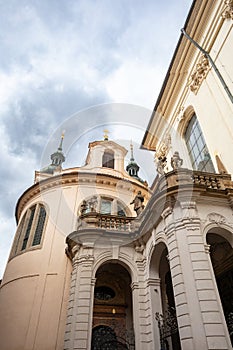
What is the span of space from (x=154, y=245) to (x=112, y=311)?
14.8 feet

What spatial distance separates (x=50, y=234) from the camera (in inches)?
579

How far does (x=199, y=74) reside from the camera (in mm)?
14172

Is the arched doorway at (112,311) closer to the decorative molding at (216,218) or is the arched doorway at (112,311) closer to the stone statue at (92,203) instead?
the stone statue at (92,203)

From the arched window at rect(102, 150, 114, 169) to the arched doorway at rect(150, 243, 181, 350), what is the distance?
1081 cm

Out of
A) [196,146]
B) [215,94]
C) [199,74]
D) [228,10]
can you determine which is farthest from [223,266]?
[228,10]

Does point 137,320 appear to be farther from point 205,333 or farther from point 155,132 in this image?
point 155,132

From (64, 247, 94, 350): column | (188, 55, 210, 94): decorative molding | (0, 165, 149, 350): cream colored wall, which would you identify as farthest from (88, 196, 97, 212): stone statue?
(188, 55, 210, 94): decorative molding

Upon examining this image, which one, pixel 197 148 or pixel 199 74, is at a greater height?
pixel 199 74

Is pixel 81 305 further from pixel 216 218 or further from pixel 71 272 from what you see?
pixel 216 218

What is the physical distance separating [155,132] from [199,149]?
606cm

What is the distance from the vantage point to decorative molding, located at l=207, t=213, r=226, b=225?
9.23 metres

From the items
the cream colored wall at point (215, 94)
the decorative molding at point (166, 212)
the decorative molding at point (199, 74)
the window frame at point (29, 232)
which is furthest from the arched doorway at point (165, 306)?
the decorative molding at point (199, 74)

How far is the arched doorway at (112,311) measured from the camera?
464 inches

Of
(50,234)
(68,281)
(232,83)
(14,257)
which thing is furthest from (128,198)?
(232,83)
